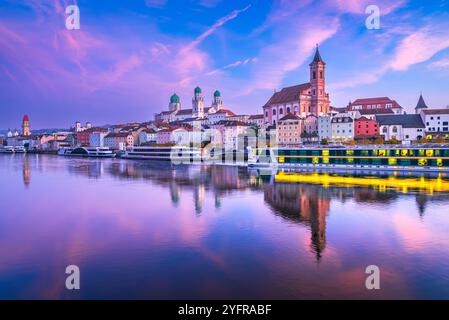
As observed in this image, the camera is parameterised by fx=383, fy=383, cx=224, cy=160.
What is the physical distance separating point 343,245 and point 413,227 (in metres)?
4.16

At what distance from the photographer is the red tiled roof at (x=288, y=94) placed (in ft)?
257

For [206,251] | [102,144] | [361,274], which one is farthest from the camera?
[102,144]

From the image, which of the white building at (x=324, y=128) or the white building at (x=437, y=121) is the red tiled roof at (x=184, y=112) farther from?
the white building at (x=437, y=121)

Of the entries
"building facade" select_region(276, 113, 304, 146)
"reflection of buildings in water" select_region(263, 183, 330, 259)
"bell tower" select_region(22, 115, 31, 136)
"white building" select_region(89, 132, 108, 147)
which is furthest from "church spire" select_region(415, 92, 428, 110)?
"bell tower" select_region(22, 115, 31, 136)

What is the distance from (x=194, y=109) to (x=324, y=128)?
62942 mm

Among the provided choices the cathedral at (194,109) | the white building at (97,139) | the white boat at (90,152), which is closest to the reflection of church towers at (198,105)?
the cathedral at (194,109)

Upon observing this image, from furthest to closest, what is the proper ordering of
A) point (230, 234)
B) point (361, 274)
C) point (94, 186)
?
point (94, 186)
point (230, 234)
point (361, 274)

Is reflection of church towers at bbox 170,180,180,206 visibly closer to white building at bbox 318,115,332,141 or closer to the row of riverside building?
the row of riverside building

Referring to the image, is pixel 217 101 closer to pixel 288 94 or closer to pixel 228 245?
pixel 288 94

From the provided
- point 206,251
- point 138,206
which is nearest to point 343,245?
point 206,251

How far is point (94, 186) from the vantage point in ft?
98.8

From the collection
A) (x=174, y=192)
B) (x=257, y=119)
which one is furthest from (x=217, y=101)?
(x=174, y=192)

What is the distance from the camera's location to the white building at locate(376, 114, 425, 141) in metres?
59.0
